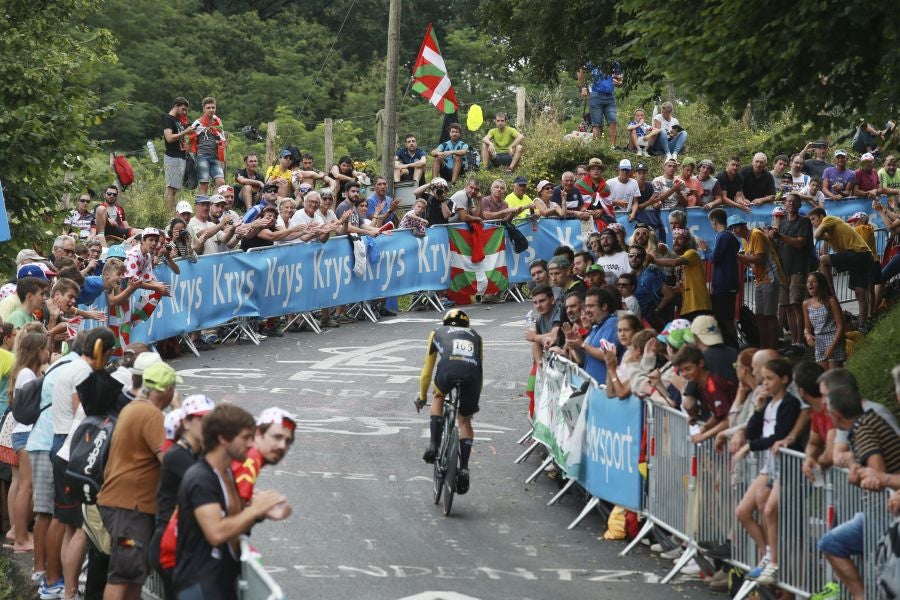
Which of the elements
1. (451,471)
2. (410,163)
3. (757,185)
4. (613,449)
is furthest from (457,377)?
(410,163)

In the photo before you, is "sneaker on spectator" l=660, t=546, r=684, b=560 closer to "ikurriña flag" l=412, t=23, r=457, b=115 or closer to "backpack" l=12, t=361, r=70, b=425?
"backpack" l=12, t=361, r=70, b=425

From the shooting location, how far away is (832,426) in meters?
9.80

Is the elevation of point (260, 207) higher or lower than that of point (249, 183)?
lower

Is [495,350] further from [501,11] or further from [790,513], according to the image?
[790,513]

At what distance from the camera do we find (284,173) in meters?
25.5

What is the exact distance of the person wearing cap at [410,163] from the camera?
2753 cm

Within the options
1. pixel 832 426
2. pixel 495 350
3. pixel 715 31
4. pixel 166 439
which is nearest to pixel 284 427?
pixel 166 439

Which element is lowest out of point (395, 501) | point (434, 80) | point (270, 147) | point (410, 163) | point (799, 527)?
point (395, 501)

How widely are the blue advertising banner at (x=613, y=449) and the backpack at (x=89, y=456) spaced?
4.44 metres

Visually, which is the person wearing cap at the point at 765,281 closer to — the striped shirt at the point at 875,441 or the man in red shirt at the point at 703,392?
the man in red shirt at the point at 703,392

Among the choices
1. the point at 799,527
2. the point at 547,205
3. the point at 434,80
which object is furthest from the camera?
the point at 434,80

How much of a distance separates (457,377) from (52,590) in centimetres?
424

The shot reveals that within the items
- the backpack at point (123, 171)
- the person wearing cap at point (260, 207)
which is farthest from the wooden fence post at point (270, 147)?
the person wearing cap at point (260, 207)

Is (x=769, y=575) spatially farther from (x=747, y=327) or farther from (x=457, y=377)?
(x=747, y=327)
